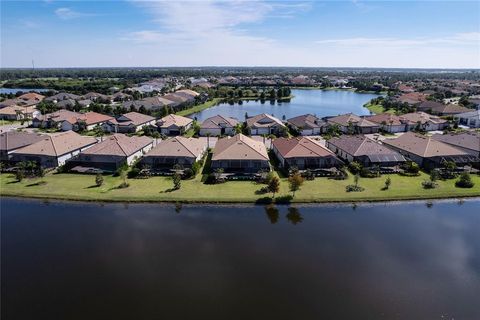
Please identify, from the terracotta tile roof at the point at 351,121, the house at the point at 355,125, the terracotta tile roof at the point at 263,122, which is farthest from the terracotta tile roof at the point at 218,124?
the terracotta tile roof at the point at 351,121

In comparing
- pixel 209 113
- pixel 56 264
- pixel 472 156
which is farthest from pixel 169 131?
pixel 472 156

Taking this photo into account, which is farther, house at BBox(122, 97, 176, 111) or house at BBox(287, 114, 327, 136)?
house at BBox(122, 97, 176, 111)

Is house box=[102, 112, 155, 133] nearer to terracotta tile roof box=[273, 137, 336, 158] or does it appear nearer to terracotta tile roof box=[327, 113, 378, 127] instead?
terracotta tile roof box=[273, 137, 336, 158]

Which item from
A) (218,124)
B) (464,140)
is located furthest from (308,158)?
(218,124)

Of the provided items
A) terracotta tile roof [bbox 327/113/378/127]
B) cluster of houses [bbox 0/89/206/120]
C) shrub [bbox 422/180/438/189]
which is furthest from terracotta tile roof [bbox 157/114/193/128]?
shrub [bbox 422/180/438/189]

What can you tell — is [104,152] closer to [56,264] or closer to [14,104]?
[56,264]

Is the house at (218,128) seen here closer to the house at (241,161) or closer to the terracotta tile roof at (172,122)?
the terracotta tile roof at (172,122)
